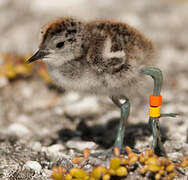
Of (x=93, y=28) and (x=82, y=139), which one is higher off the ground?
(x=93, y=28)

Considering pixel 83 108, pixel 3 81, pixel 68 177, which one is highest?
pixel 3 81

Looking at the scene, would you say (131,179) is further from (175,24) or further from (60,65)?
(175,24)

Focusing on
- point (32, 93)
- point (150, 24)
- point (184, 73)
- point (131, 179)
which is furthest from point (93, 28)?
point (150, 24)

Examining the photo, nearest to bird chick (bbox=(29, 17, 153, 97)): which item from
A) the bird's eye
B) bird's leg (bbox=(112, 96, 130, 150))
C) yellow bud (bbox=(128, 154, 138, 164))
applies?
the bird's eye

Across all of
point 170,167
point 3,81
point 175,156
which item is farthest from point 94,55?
point 3,81

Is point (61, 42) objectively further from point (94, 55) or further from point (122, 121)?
point (122, 121)

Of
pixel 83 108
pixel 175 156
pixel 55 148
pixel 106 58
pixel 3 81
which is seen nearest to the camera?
pixel 106 58
